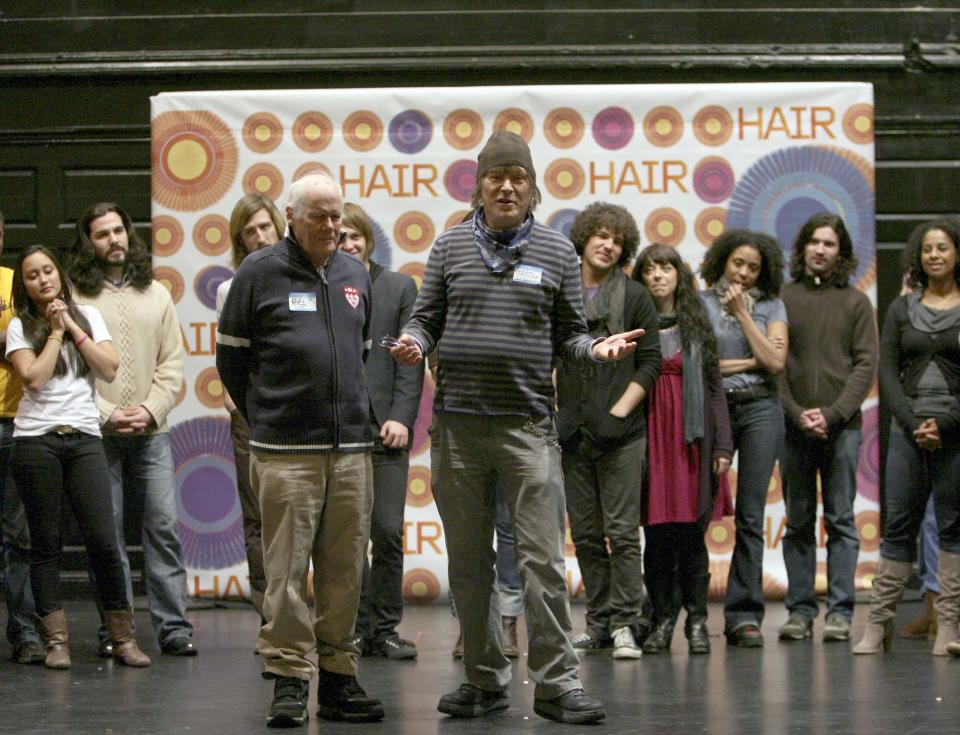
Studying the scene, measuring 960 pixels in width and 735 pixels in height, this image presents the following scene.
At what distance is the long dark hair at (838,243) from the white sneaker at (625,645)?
1623 millimetres

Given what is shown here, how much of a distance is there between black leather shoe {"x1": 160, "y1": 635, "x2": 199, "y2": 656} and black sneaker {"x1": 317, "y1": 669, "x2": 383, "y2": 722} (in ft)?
4.12

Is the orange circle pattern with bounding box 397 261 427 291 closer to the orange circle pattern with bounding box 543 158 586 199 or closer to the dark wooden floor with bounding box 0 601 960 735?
the orange circle pattern with bounding box 543 158 586 199

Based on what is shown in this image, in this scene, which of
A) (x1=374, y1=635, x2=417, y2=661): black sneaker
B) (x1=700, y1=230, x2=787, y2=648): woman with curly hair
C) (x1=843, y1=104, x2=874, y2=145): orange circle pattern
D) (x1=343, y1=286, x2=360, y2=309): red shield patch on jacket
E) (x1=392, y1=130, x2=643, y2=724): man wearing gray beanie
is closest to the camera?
(x1=392, y1=130, x2=643, y2=724): man wearing gray beanie

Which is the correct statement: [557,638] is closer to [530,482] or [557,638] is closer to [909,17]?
[530,482]

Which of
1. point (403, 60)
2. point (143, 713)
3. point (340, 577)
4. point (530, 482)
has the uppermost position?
point (403, 60)

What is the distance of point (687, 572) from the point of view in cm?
513

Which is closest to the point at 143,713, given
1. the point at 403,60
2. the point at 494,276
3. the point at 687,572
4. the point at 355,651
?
the point at 355,651

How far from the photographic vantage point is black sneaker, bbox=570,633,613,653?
5.05 m

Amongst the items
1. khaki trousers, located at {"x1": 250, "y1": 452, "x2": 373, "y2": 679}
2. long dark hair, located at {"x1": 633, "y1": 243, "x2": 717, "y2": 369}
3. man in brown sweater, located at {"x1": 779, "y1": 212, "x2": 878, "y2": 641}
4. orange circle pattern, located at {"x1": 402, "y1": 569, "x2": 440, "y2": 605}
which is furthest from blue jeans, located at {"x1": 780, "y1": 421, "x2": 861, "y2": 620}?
khaki trousers, located at {"x1": 250, "y1": 452, "x2": 373, "y2": 679}

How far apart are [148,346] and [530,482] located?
200cm

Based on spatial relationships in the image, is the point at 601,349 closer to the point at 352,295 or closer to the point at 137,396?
the point at 352,295

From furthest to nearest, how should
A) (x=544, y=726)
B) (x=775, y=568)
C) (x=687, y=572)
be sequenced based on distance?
(x=775, y=568), (x=687, y=572), (x=544, y=726)

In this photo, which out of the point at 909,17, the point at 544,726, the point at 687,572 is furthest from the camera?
the point at 909,17

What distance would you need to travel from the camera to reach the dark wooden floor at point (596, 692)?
3721 millimetres
